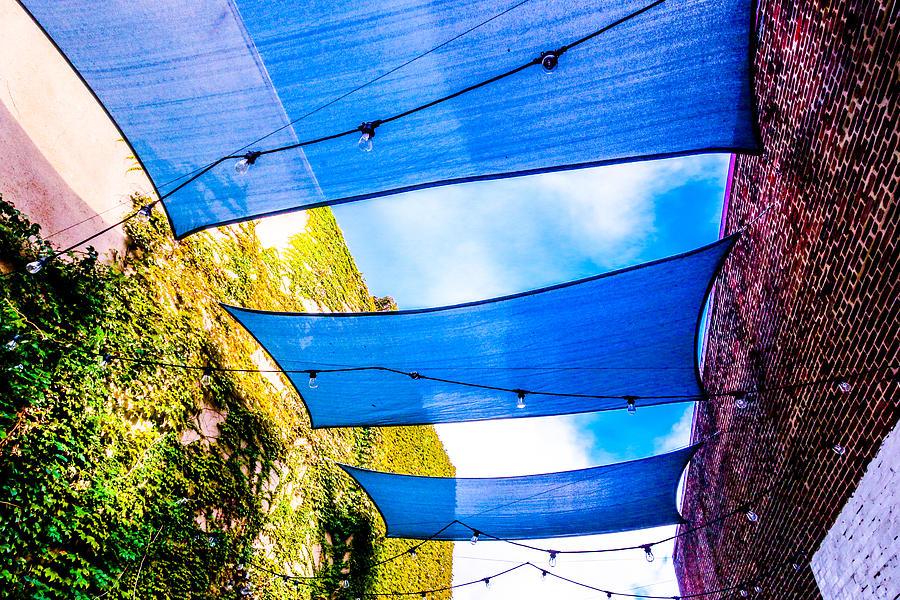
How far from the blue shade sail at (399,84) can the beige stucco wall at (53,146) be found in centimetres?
46

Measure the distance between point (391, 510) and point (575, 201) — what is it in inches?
158

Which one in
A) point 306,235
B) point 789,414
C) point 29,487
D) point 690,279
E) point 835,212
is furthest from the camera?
point 306,235

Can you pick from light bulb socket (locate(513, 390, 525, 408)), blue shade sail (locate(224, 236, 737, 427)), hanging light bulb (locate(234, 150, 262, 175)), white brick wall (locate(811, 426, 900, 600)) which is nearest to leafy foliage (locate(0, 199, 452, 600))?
blue shade sail (locate(224, 236, 737, 427))

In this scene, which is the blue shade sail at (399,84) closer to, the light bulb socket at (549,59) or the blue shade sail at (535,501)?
the light bulb socket at (549,59)

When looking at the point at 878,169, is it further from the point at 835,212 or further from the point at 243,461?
the point at 243,461

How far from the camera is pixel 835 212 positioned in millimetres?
3354

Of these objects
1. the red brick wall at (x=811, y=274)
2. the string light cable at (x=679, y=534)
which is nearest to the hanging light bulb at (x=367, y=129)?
the red brick wall at (x=811, y=274)

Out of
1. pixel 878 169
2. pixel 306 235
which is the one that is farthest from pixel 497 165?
pixel 306 235

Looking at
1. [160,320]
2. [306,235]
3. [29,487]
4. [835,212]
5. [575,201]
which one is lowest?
[29,487]

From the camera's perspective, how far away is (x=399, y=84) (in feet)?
10.0

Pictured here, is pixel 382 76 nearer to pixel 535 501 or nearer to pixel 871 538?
pixel 871 538

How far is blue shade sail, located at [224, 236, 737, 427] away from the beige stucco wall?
3.42 feet

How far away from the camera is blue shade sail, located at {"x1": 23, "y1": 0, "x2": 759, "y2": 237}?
9.23ft

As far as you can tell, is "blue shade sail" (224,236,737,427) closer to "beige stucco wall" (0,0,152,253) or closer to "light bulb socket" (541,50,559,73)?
"beige stucco wall" (0,0,152,253)
